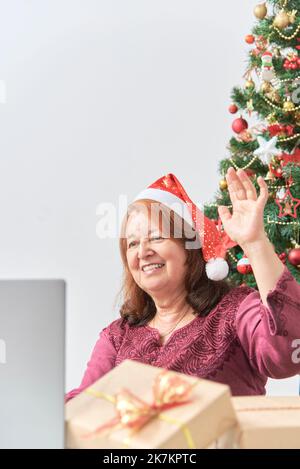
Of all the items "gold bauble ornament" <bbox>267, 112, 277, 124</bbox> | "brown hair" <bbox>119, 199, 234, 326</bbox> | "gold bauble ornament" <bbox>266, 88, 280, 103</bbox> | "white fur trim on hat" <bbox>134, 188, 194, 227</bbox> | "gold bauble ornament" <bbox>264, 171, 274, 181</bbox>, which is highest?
"gold bauble ornament" <bbox>266, 88, 280, 103</bbox>

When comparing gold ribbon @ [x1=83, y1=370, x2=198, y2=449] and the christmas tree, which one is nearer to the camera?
gold ribbon @ [x1=83, y1=370, x2=198, y2=449]

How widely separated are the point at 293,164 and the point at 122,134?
121cm

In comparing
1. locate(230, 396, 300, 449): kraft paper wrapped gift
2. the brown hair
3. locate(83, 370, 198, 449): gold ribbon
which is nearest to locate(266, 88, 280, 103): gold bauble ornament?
the brown hair

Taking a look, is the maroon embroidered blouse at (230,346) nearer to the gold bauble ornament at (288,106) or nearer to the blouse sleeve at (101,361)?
the blouse sleeve at (101,361)

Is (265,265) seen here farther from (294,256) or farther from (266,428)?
(294,256)

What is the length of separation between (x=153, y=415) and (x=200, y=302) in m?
0.71

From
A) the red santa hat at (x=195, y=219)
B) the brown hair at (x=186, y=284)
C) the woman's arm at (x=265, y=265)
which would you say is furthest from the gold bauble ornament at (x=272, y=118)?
the woman's arm at (x=265, y=265)

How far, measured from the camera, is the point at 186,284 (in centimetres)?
135

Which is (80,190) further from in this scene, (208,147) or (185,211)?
(185,211)

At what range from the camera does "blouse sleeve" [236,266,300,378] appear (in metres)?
1.00

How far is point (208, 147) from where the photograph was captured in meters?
3.16

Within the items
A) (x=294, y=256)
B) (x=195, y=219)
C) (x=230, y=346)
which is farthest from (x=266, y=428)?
(x=294, y=256)

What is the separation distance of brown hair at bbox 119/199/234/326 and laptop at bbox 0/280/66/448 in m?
0.71

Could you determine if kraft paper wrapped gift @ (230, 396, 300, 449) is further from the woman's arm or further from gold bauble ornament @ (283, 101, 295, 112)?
gold bauble ornament @ (283, 101, 295, 112)
